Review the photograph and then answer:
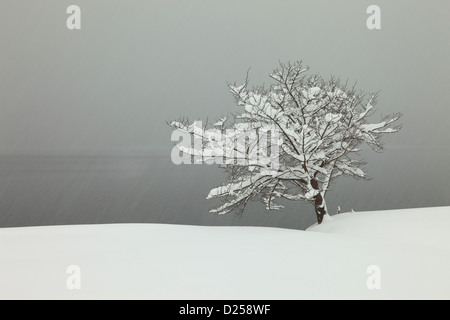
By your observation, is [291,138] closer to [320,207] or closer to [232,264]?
[320,207]

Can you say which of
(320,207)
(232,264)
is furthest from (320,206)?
(232,264)

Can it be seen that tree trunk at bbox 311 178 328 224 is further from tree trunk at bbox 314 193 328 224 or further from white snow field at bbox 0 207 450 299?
white snow field at bbox 0 207 450 299

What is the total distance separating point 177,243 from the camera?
708cm

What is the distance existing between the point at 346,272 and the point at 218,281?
170 centimetres

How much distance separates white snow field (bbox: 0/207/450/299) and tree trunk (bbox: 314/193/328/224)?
199 inches

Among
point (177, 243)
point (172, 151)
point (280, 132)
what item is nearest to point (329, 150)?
point (280, 132)

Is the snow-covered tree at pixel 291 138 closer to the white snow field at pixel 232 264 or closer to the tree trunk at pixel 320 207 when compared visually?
the tree trunk at pixel 320 207

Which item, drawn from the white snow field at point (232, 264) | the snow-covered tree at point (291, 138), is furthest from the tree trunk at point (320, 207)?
the white snow field at point (232, 264)

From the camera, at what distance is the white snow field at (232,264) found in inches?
179

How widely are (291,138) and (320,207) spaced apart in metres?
2.64

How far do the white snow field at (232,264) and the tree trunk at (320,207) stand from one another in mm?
5046

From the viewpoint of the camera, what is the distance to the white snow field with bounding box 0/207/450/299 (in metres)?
4.54

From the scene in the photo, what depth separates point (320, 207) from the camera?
44.8ft
